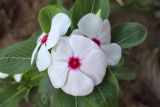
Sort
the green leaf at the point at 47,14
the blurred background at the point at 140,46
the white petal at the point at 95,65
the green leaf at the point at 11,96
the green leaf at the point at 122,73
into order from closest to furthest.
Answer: the white petal at the point at 95,65, the green leaf at the point at 47,14, the green leaf at the point at 11,96, the green leaf at the point at 122,73, the blurred background at the point at 140,46

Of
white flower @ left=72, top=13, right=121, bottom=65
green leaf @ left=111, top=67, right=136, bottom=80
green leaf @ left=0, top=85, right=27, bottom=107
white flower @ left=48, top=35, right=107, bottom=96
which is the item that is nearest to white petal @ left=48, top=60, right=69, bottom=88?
white flower @ left=48, top=35, right=107, bottom=96

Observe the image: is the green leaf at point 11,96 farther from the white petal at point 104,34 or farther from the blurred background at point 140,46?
the blurred background at point 140,46

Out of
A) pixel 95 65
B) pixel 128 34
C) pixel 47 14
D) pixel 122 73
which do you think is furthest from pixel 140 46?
pixel 95 65

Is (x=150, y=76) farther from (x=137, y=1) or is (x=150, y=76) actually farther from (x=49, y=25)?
(x=49, y=25)

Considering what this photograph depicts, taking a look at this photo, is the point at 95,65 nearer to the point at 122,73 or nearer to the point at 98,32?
the point at 98,32

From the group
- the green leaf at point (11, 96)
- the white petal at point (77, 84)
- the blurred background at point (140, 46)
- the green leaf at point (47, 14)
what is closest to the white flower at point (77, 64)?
the white petal at point (77, 84)

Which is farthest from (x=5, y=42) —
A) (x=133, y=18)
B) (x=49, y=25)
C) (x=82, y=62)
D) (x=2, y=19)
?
(x=82, y=62)
